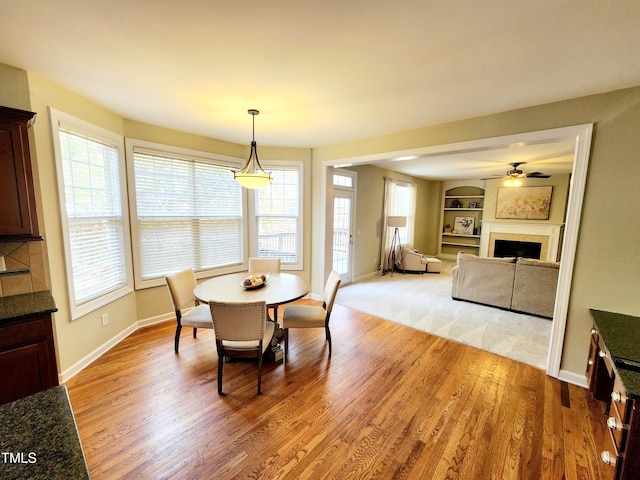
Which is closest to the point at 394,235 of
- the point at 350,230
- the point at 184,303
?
the point at 350,230

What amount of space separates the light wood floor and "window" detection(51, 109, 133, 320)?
73 cm

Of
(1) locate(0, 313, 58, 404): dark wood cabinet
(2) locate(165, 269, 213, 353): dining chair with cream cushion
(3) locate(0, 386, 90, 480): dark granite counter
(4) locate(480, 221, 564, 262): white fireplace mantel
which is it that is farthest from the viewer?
(4) locate(480, 221, 564, 262): white fireplace mantel

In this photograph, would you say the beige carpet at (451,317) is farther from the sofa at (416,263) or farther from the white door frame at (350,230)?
the sofa at (416,263)

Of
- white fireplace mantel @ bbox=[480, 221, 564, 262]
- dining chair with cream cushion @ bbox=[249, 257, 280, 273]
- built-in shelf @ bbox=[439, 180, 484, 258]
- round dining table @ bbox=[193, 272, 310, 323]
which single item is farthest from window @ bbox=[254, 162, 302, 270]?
built-in shelf @ bbox=[439, 180, 484, 258]

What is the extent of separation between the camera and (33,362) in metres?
1.76

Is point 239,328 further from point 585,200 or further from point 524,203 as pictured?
point 524,203

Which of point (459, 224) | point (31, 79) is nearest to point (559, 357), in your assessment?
point (31, 79)

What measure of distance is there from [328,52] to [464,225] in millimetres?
8216

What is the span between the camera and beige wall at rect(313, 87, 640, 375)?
7.27 feet

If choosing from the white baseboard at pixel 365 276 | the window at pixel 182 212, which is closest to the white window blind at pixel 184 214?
the window at pixel 182 212

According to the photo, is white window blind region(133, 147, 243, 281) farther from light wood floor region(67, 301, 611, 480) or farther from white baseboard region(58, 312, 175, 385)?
light wood floor region(67, 301, 611, 480)

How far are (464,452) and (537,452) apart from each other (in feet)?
1.62

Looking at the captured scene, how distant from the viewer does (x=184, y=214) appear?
3.81 meters

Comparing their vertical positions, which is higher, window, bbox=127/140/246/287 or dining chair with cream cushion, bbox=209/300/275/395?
window, bbox=127/140/246/287
